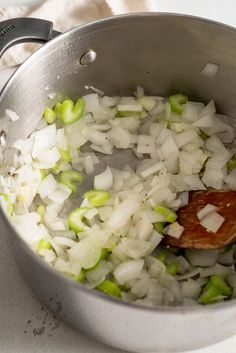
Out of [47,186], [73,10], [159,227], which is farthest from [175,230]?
[73,10]

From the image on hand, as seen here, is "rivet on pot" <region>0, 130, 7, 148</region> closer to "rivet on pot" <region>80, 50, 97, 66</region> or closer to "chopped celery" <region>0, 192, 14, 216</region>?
"chopped celery" <region>0, 192, 14, 216</region>

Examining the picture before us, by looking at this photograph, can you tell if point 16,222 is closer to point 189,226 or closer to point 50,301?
point 50,301

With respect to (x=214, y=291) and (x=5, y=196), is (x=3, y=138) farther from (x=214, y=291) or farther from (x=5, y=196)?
(x=214, y=291)

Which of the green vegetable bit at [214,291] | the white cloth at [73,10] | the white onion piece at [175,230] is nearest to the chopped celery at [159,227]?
the white onion piece at [175,230]

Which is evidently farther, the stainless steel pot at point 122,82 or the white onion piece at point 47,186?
the white onion piece at point 47,186

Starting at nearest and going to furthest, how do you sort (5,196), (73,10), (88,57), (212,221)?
(5,196) < (212,221) < (88,57) < (73,10)

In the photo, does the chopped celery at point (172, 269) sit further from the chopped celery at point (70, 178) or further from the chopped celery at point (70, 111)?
the chopped celery at point (70, 111)

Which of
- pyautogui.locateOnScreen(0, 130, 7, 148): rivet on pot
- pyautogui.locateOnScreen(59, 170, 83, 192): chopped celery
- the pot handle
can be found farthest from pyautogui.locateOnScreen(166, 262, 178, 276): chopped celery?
the pot handle

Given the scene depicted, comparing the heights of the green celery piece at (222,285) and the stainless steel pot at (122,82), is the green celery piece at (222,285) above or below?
below
